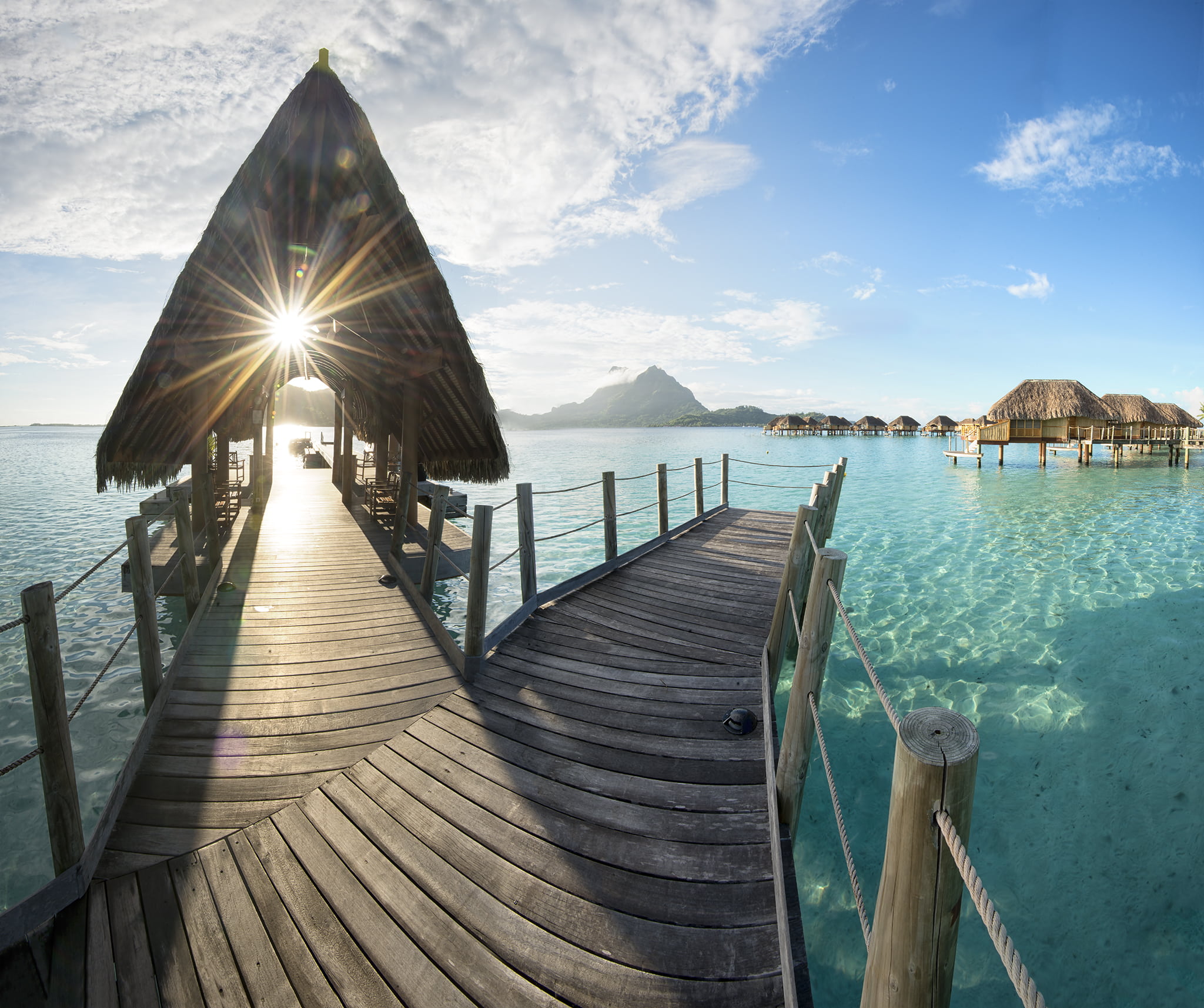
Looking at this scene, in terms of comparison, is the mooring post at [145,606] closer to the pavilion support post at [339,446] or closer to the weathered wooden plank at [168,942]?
the weathered wooden plank at [168,942]

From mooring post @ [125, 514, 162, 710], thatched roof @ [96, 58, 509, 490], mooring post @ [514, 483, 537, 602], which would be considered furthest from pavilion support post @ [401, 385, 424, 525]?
mooring post @ [125, 514, 162, 710]

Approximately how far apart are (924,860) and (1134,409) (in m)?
53.6

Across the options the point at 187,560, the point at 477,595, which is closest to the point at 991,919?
the point at 477,595

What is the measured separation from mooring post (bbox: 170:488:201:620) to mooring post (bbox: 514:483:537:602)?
3120 millimetres

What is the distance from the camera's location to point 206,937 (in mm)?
1997

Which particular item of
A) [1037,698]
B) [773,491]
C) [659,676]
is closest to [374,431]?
[659,676]

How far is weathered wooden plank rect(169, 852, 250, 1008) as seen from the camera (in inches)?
71.8

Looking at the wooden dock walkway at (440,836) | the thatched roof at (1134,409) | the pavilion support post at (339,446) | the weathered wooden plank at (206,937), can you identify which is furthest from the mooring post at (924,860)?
the thatched roof at (1134,409)

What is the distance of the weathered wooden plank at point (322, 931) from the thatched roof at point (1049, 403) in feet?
135

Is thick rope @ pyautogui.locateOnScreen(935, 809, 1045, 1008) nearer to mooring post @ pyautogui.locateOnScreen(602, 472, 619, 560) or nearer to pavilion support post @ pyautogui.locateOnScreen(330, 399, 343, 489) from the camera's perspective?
mooring post @ pyautogui.locateOnScreen(602, 472, 619, 560)

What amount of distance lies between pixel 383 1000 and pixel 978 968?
340 centimetres

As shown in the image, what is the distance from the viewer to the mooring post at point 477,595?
4.00 metres

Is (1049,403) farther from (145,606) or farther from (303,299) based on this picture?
(145,606)

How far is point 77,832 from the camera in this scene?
2203 mm
